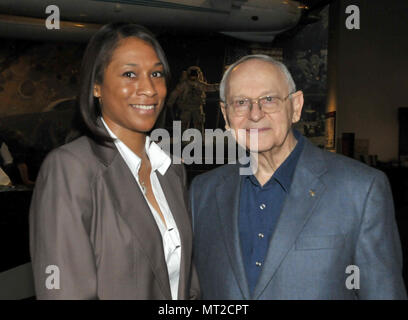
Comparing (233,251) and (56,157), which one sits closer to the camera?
(56,157)

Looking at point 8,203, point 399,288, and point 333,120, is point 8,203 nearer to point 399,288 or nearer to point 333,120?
point 399,288

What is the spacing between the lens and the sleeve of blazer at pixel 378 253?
1485mm

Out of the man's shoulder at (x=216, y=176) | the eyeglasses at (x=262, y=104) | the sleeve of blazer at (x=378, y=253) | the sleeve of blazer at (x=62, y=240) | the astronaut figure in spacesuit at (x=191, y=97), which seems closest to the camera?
the sleeve of blazer at (x=62, y=240)

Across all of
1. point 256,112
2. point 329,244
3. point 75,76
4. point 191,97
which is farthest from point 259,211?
point 75,76

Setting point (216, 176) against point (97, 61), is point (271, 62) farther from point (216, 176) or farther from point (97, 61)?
point (97, 61)

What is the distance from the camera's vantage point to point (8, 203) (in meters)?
4.45

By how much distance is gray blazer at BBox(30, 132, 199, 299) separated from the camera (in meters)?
1.32

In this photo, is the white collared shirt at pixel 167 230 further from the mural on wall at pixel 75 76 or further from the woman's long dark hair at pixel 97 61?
the mural on wall at pixel 75 76

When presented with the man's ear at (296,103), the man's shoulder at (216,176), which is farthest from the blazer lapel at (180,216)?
the man's ear at (296,103)

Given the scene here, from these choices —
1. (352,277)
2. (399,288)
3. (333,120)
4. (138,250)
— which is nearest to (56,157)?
(138,250)

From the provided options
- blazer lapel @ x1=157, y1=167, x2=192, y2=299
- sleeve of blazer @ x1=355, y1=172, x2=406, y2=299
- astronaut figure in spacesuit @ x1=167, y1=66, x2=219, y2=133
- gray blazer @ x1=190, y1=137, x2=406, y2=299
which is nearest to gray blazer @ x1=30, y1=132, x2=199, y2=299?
blazer lapel @ x1=157, y1=167, x2=192, y2=299

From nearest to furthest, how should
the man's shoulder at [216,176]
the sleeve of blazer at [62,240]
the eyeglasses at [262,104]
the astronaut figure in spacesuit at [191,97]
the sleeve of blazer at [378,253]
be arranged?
the sleeve of blazer at [62,240]
the sleeve of blazer at [378,253]
the eyeglasses at [262,104]
the man's shoulder at [216,176]
the astronaut figure in spacesuit at [191,97]

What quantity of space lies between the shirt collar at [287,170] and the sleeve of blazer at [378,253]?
313 mm
